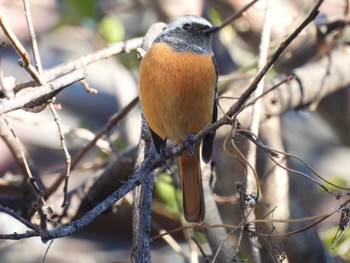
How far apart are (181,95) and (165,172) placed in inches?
37.0

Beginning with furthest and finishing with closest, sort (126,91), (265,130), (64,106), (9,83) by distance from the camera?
1. (64,106)
2. (126,91)
3. (265,130)
4. (9,83)

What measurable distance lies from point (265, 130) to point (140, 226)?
1.50 m

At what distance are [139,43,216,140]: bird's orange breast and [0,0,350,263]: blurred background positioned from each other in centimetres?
36

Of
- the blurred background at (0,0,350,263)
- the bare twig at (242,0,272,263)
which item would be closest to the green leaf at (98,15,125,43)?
the blurred background at (0,0,350,263)

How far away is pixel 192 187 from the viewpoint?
348 centimetres

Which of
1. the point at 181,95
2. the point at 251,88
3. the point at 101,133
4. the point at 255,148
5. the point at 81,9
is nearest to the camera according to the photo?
the point at 251,88

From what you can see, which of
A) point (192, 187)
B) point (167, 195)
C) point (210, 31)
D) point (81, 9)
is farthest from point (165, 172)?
point (81, 9)

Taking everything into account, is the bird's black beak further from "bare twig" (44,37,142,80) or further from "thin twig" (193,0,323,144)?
"thin twig" (193,0,323,144)

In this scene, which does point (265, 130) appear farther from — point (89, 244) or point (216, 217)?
point (89, 244)

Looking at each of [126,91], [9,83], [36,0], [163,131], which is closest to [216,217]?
[163,131]

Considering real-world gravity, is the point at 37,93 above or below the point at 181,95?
below

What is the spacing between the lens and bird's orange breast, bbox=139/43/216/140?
127 inches

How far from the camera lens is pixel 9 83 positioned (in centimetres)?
316

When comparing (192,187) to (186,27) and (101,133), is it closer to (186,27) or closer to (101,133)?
(101,133)
